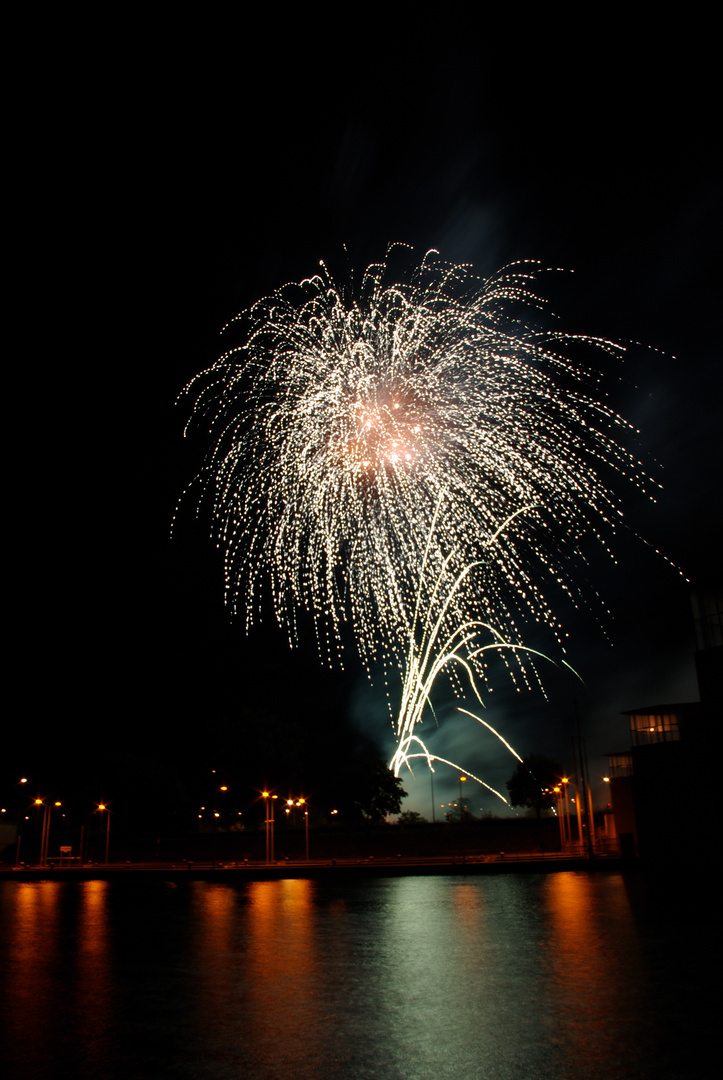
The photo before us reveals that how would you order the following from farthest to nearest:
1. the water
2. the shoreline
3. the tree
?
the tree
the shoreline
the water

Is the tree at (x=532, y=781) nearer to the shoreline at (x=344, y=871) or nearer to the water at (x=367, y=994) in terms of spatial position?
the shoreline at (x=344, y=871)

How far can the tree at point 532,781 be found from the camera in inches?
3568

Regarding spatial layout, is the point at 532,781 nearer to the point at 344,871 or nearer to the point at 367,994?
the point at 344,871

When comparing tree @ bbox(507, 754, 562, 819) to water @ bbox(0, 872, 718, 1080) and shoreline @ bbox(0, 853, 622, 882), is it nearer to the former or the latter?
shoreline @ bbox(0, 853, 622, 882)

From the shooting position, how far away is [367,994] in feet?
33.2

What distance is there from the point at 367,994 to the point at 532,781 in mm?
89053

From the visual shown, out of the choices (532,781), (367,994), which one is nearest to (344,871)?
(367,994)

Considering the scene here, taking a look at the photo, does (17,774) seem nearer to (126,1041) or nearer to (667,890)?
(667,890)

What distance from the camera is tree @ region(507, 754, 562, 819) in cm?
9062

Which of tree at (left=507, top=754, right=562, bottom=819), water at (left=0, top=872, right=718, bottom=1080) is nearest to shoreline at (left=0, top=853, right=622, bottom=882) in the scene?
water at (left=0, top=872, right=718, bottom=1080)

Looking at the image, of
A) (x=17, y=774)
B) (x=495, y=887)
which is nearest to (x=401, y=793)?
(x=17, y=774)

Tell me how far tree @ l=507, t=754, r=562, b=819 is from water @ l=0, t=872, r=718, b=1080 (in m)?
74.1

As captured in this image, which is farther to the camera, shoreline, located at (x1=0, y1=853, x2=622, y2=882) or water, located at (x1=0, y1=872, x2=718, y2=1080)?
shoreline, located at (x1=0, y1=853, x2=622, y2=882)

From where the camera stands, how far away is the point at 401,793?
79.7m
